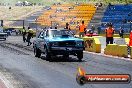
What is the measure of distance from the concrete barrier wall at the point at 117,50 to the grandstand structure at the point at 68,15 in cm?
4601

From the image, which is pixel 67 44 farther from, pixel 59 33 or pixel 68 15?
pixel 68 15

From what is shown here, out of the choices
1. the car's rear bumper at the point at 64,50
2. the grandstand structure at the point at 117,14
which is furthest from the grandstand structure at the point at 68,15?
the car's rear bumper at the point at 64,50

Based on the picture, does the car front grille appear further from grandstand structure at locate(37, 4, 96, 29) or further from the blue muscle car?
grandstand structure at locate(37, 4, 96, 29)

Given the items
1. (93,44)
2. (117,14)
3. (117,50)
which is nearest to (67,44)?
(117,50)

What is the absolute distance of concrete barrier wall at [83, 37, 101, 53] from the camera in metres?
29.9

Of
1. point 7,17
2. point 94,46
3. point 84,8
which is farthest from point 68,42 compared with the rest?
point 7,17

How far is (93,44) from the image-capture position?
99.9ft

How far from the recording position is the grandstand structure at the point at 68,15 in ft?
253

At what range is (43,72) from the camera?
15.9 m

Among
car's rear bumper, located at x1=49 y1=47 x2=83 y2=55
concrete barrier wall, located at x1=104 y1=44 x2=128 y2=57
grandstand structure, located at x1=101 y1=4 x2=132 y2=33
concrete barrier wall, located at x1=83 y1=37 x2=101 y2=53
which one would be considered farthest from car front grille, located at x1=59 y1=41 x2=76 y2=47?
grandstand structure, located at x1=101 y1=4 x2=132 y2=33

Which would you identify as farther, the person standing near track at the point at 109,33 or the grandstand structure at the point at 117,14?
the grandstand structure at the point at 117,14

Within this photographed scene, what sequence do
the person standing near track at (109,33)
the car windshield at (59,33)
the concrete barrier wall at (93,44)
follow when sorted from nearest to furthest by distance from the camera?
1. the car windshield at (59,33)
2. the person standing near track at (109,33)
3. the concrete barrier wall at (93,44)

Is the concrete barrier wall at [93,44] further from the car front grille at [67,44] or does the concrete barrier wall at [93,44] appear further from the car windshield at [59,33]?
the car front grille at [67,44]

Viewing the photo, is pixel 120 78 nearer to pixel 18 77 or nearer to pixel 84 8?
pixel 18 77
